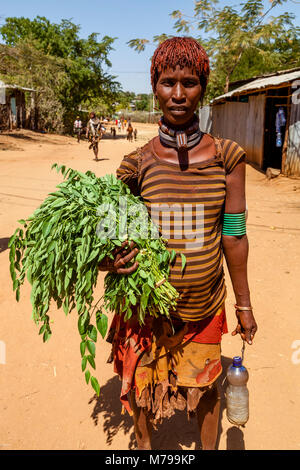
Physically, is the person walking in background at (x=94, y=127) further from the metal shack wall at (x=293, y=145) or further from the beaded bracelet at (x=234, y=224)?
the beaded bracelet at (x=234, y=224)

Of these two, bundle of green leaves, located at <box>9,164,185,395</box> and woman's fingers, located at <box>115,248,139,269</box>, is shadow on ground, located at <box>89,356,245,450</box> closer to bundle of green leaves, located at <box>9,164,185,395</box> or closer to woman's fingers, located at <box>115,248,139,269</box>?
bundle of green leaves, located at <box>9,164,185,395</box>

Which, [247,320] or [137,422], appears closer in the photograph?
[247,320]

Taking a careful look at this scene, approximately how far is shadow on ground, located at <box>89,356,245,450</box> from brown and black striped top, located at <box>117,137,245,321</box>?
928 mm

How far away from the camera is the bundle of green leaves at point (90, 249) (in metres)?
1.49

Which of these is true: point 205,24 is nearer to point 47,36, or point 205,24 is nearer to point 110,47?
point 110,47

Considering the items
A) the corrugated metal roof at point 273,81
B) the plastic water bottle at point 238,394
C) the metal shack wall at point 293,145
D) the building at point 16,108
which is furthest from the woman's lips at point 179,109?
the building at point 16,108

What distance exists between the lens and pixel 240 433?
7.96 feet

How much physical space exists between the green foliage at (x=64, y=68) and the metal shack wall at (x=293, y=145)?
66.6 ft

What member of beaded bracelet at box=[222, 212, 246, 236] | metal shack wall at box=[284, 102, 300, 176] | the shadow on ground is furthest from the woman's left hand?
metal shack wall at box=[284, 102, 300, 176]

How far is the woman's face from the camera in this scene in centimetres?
157

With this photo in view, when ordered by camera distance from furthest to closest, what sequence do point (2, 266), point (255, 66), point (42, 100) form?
1. point (255, 66)
2. point (42, 100)
3. point (2, 266)

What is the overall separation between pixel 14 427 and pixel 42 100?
2822 cm

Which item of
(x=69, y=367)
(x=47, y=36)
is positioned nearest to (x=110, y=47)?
(x=47, y=36)

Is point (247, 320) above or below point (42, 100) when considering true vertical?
below
